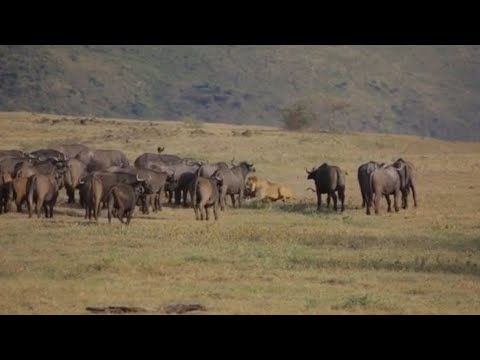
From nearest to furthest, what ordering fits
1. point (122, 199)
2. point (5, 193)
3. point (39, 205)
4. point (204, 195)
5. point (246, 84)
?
point (122, 199), point (39, 205), point (204, 195), point (5, 193), point (246, 84)

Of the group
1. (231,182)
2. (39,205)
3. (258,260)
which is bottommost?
(258,260)

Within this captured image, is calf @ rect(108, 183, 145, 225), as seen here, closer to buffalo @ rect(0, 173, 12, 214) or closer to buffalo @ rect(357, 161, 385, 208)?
buffalo @ rect(0, 173, 12, 214)

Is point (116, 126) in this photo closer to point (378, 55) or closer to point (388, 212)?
→ point (388, 212)

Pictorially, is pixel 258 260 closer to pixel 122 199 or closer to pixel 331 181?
pixel 122 199

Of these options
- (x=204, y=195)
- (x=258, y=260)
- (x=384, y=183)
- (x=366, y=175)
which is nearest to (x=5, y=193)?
(x=204, y=195)

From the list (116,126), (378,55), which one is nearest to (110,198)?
(116,126)

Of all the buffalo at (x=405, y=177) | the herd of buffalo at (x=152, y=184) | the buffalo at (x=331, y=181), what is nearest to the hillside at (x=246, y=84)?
the herd of buffalo at (x=152, y=184)

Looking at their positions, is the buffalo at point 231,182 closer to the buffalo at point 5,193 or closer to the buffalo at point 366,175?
the buffalo at point 366,175
